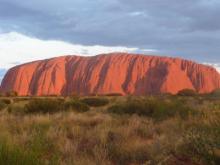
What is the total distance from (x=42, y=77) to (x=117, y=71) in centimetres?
1922

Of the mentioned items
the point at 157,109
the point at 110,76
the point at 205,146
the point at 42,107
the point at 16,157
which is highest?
the point at 16,157

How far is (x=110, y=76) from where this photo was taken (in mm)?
103062

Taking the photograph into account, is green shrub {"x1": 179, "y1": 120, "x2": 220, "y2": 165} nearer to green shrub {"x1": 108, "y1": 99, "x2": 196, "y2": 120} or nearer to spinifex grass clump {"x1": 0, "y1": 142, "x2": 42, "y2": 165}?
spinifex grass clump {"x1": 0, "y1": 142, "x2": 42, "y2": 165}

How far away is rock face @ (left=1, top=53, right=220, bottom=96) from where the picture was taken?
10019 cm

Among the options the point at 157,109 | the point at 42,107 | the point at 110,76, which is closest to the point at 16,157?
the point at 157,109

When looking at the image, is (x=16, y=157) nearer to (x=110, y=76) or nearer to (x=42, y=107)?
(x=42, y=107)

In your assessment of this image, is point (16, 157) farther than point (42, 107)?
No

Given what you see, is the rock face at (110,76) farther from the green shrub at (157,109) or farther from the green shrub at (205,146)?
the green shrub at (205,146)

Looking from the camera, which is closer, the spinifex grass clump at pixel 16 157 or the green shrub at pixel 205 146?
the spinifex grass clump at pixel 16 157

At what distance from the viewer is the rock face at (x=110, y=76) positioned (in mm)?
100188

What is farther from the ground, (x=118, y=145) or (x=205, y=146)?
(x=205, y=146)

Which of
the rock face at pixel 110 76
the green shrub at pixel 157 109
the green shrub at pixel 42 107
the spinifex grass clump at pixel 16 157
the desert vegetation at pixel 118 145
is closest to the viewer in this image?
the spinifex grass clump at pixel 16 157

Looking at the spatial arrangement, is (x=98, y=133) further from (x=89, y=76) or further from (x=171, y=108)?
(x=89, y=76)

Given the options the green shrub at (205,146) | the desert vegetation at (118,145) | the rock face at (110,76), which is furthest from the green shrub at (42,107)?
the rock face at (110,76)
